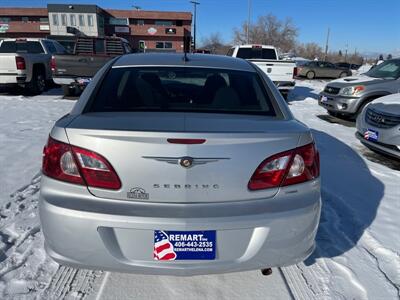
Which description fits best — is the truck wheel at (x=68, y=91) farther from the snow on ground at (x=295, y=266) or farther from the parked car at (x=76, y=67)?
the snow on ground at (x=295, y=266)

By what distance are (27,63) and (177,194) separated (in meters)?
10.9

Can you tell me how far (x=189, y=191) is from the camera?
1977mm

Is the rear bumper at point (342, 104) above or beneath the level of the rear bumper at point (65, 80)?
beneath

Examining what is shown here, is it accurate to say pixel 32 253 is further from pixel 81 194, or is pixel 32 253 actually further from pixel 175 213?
pixel 175 213

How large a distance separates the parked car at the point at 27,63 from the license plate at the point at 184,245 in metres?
10.7

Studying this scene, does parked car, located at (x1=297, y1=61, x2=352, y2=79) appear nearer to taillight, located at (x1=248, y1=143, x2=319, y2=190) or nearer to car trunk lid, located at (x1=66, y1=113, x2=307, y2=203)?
taillight, located at (x1=248, y1=143, x2=319, y2=190)

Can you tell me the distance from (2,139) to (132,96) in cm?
471

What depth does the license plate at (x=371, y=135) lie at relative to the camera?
5.59 metres

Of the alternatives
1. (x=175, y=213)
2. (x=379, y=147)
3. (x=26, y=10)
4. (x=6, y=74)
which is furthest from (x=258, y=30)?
(x=175, y=213)

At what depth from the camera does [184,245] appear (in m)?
2.00

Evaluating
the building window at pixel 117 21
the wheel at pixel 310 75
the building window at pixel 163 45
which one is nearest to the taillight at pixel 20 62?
the wheel at pixel 310 75

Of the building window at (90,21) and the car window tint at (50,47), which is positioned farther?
the building window at (90,21)

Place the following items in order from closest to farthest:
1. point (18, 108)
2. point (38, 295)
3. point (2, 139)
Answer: point (38, 295)
point (2, 139)
point (18, 108)

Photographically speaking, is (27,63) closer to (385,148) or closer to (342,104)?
(342,104)
